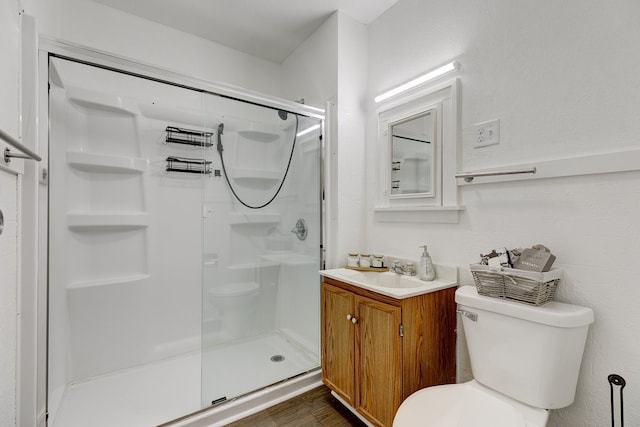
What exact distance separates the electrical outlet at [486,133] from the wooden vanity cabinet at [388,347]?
2.56 feet

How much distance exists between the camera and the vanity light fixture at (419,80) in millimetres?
1589

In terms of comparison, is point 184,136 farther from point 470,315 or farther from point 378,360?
point 470,315

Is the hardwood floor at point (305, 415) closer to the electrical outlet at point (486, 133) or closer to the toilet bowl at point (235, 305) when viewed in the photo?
the toilet bowl at point (235, 305)

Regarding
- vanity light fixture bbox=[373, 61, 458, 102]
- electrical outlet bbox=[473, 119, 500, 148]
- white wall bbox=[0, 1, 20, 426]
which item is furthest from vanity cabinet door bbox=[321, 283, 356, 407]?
white wall bbox=[0, 1, 20, 426]

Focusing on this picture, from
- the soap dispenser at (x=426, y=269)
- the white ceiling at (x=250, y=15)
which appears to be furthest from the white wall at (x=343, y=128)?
the soap dispenser at (x=426, y=269)

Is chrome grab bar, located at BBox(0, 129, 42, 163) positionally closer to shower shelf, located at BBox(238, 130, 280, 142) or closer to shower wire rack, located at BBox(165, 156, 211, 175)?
shower shelf, located at BBox(238, 130, 280, 142)

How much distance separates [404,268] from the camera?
1.78 metres

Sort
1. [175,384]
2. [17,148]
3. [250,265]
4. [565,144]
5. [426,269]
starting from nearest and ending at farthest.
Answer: [17,148] → [565,144] → [426,269] → [175,384] → [250,265]

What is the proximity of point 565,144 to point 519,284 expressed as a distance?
2.00 ft

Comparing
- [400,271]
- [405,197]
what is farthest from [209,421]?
[405,197]

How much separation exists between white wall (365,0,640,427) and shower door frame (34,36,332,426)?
1092 millimetres

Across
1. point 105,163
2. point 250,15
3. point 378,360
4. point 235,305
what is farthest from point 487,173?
point 105,163

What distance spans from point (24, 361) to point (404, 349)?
63.3 inches

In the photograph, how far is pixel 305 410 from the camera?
1.75 meters
